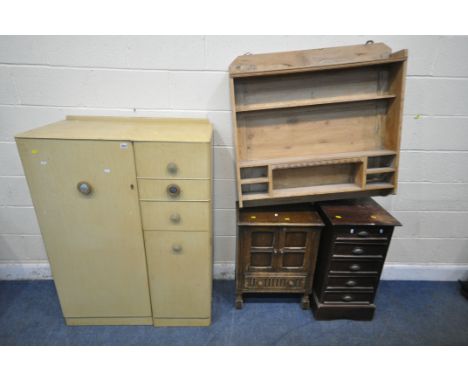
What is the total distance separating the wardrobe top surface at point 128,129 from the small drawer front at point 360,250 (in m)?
1.06

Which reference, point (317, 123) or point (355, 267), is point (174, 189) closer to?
point (317, 123)

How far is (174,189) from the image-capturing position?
55.6 inches

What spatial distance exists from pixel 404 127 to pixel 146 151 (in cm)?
170

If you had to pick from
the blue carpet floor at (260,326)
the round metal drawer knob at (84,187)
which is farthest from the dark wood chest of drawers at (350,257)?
the round metal drawer knob at (84,187)

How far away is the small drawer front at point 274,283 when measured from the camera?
1.83 m

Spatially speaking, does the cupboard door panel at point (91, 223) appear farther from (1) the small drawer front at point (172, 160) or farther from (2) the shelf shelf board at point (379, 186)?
(2) the shelf shelf board at point (379, 186)

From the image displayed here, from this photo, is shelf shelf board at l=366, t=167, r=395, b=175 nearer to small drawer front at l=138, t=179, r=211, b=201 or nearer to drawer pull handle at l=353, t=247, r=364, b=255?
drawer pull handle at l=353, t=247, r=364, b=255

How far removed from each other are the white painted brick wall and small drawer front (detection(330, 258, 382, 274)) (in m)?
0.59

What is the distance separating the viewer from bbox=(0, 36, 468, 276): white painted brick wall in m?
1.61

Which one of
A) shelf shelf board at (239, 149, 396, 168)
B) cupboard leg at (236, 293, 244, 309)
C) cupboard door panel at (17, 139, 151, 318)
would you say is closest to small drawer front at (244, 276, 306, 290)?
cupboard leg at (236, 293, 244, 309)

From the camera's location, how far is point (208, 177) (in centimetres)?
141

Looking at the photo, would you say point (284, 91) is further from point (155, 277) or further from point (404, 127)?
point (155, 277)

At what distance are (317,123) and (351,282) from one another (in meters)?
1.06
